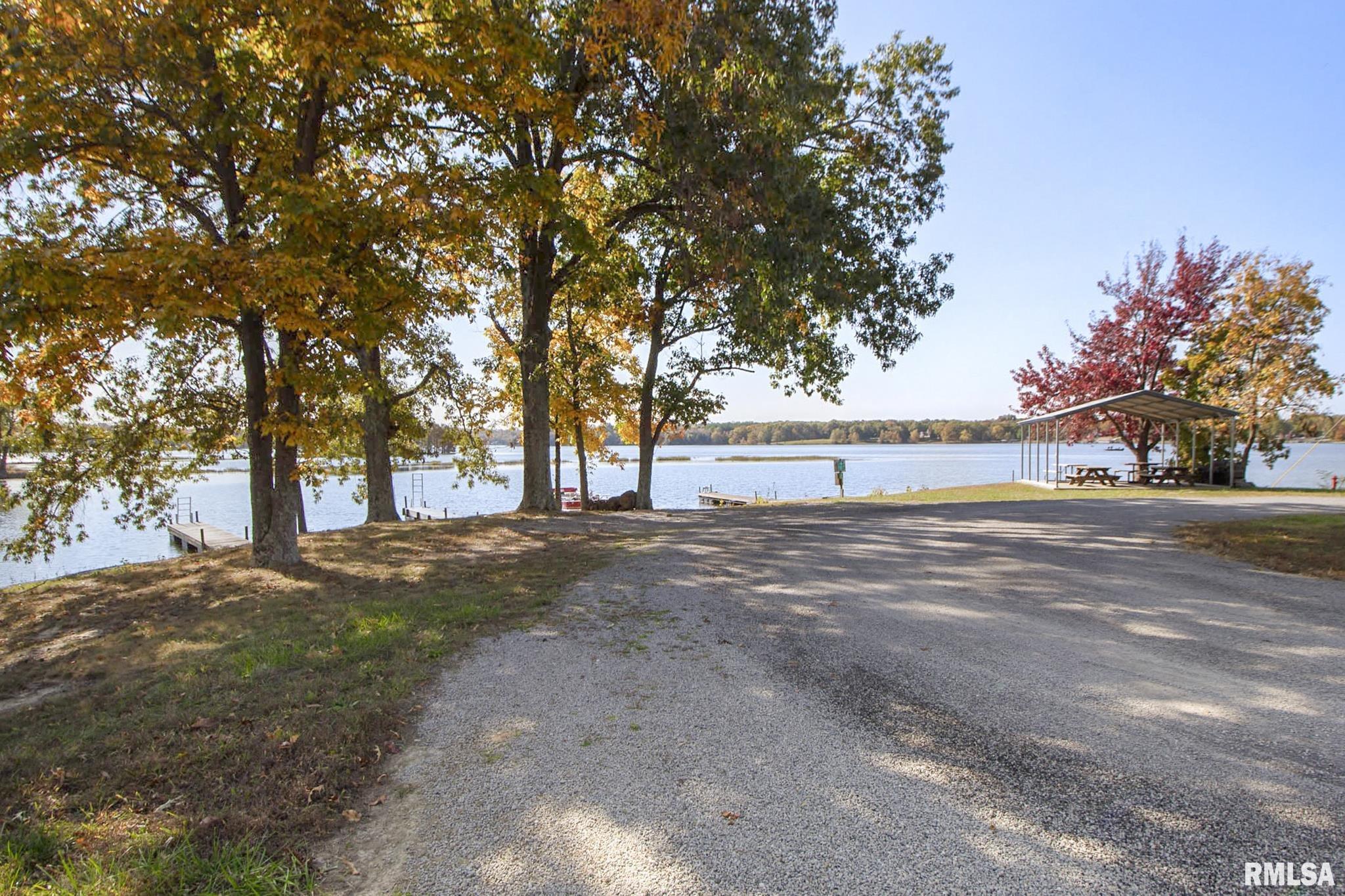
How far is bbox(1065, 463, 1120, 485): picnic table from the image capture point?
72.2 ft

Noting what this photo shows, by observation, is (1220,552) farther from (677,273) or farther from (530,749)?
(677,273)

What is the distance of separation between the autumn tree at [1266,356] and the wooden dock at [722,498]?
61.9 ft

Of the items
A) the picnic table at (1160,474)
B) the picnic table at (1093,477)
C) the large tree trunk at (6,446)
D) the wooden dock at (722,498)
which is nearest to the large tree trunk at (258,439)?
the large tree trunk at (6,446)

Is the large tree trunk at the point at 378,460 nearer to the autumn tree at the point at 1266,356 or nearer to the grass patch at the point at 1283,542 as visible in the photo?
the grass patch at the point at 1283,542

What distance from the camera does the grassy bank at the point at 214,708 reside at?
8.22 feet

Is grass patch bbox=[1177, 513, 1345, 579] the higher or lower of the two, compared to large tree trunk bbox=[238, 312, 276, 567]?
lower

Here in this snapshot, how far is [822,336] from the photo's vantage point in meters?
17.4

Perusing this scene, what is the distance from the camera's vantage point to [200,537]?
29344 mm

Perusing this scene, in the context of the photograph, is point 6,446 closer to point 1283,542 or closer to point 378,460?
point 378,460

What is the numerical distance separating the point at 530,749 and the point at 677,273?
40.3 feet

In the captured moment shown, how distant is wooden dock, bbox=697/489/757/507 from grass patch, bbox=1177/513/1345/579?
24287 mm
